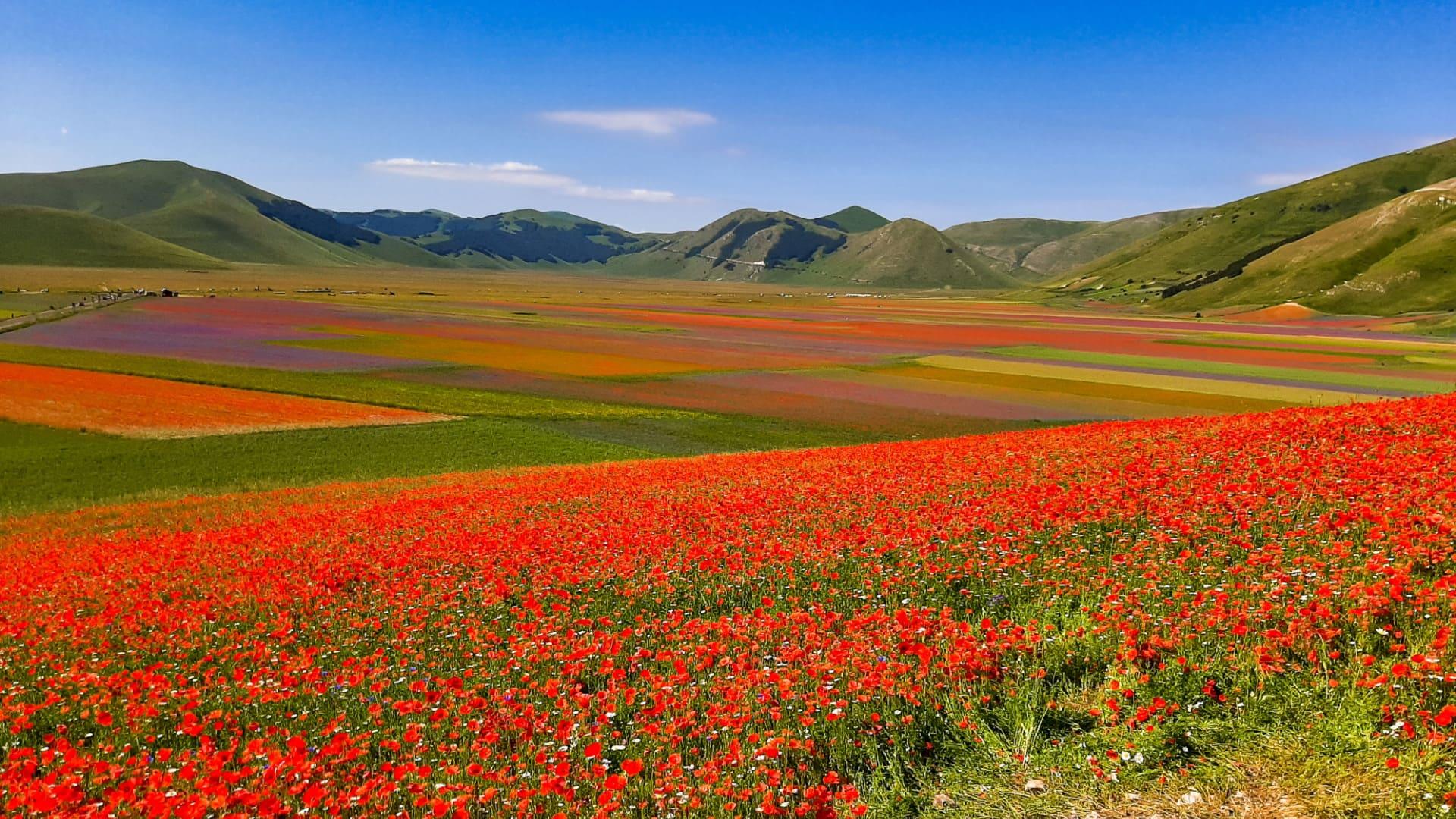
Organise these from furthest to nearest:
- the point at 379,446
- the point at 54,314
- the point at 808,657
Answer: the point at 54,314 → the point at 379,446 → the point at 808,657

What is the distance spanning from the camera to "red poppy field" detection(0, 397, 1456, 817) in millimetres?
7664

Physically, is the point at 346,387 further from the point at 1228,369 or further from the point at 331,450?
the point at 1228,369

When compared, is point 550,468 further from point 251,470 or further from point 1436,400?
point 1436,400

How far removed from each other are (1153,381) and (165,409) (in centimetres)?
7243

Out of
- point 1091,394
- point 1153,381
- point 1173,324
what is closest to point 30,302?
point 1091,394

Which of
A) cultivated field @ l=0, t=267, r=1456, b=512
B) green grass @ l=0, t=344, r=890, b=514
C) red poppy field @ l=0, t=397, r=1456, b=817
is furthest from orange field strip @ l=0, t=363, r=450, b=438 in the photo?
red poppy field @ l=0, t=397, r=1456, b=817

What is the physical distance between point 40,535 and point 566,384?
45891 mm

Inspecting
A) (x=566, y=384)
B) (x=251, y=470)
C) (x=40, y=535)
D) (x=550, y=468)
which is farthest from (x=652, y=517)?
(x=566, y=384)

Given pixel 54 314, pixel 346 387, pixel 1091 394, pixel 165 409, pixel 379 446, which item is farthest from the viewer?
pixel 54 314

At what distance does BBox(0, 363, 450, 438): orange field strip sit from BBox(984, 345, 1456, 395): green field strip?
2629 inches

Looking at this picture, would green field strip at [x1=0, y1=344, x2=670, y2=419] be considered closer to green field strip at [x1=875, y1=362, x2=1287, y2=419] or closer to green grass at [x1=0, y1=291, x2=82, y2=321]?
green field strip at [x1=875, y1=362, x2=1287, y2=419]

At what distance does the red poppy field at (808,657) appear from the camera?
766 centimetres

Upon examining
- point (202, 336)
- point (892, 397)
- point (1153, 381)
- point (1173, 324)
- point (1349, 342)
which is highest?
point (1173, 324)

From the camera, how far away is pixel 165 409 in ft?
176
